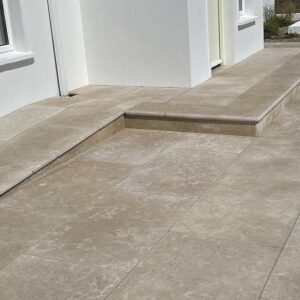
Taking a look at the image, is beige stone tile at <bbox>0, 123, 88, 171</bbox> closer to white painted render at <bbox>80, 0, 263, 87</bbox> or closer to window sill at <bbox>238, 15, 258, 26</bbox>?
white painted render at <bbox>80, 0, 263, 87</bbox>

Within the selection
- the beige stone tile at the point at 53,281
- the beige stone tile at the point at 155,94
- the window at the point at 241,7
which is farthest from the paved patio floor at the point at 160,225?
the window at the point at 241,7

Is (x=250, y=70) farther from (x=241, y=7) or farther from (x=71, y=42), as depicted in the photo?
(x=71, y=42)

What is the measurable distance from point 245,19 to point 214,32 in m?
1.16

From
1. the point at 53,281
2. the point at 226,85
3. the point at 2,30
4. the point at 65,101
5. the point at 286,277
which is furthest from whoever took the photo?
the point at 226,85

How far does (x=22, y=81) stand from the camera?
6.84m

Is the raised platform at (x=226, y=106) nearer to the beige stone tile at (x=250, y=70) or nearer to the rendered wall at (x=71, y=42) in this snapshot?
the beige stone tile at (x=250, y=70)

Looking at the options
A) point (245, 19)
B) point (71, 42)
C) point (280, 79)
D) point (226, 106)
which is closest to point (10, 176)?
point (226, 106)

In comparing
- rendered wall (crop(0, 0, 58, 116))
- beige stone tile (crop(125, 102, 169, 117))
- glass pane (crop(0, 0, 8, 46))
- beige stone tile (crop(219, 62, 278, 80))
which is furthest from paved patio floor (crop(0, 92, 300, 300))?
beige stone tile (crop(219, 62, 278, 80))

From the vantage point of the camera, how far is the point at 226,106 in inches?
253

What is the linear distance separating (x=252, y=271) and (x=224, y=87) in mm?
4554

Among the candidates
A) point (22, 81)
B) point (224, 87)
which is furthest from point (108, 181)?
point (224, 87)

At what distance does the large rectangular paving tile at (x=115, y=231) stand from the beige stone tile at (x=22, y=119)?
6.26 ft

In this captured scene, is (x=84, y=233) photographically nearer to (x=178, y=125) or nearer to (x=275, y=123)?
(x=178, y=125)

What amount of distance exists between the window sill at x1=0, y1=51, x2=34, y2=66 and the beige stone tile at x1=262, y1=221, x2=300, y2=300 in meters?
4.26
